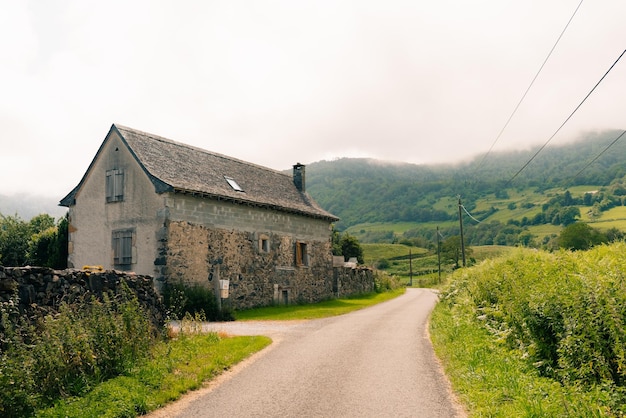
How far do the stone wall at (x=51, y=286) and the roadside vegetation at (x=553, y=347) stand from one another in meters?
7.81

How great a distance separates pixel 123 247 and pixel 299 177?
15884 mm

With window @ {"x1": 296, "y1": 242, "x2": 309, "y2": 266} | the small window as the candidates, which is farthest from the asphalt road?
window @ {"x1": 296, "y1": 242, "x2": 309, "y2": 266}

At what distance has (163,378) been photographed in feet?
32.3

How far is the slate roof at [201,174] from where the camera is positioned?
2417cm

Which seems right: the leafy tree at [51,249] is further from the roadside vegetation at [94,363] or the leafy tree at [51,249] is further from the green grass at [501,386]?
the green grass at [501,386]

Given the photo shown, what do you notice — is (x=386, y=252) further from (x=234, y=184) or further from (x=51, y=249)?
(x=234, y=184)

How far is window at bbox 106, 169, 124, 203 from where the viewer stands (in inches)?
979

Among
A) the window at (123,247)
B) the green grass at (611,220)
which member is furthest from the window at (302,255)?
the green grass at (611,220)

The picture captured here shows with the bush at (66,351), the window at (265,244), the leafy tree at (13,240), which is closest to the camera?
the bush at (66,351)

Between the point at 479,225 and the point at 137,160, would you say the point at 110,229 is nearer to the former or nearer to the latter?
the point at 137,160

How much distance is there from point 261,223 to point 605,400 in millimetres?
22957

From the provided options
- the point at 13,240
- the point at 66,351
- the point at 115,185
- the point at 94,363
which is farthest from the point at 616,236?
the point at 13,240

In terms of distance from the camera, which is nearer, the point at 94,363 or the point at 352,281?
the point at 94,363

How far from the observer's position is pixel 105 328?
1010cm
